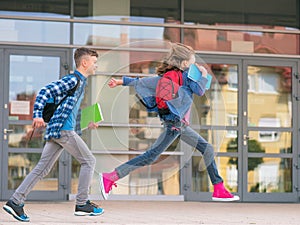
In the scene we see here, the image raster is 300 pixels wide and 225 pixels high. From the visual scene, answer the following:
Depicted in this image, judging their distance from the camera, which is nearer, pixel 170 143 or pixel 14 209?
pixel 170 143

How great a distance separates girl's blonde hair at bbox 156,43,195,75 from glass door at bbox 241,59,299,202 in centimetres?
526

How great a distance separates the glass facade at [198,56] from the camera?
1102 cm

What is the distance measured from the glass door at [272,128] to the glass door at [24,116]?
314 cm

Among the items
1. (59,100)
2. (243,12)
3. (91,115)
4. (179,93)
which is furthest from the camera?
(243,12)

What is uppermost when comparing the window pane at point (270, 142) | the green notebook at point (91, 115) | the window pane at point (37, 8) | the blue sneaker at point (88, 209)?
the window pane at point (37, 8)

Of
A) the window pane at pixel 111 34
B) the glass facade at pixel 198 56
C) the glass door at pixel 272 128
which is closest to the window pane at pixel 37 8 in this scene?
the glass facade at pixel 198 56

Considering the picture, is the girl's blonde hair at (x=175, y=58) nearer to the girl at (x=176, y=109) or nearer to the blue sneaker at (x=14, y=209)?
the girl at (x=176, y=109)

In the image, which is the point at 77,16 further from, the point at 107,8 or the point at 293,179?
the point at 293,179

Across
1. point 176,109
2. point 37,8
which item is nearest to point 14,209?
point 176,109

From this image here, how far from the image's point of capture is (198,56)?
35.3ft

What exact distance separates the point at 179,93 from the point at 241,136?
541 centimetres

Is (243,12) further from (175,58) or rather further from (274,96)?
(175,58)

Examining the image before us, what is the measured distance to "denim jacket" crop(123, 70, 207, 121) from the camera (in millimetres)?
6422

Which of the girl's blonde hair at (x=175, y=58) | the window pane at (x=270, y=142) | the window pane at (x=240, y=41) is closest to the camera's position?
the girl's blonde hair at (x=175, y=58)
